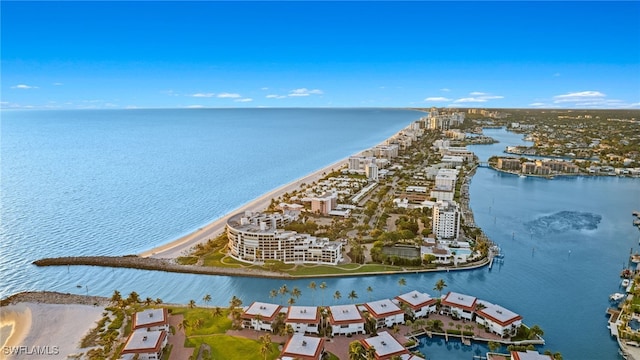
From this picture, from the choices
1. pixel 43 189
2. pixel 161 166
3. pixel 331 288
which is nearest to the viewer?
pixel 331 288

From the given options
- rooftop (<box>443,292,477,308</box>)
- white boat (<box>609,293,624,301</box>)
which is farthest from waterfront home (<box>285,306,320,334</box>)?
white boat (<box>609,293,624,301</box>)

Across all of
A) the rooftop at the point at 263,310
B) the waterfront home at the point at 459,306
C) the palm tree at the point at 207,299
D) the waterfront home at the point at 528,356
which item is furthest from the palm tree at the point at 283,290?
the waterfront home at the point at 528,356

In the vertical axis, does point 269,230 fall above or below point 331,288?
above

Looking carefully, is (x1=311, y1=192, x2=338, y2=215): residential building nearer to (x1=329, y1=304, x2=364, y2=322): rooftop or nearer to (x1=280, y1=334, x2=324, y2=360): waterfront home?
(x1=329, y1=304, x2=364, y2=322): rooftop

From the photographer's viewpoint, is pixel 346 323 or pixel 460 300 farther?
pixel 460 300

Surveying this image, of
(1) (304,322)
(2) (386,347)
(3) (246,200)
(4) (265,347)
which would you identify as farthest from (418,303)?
(3) (246,200)

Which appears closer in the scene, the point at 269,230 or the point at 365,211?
the point at 269,230

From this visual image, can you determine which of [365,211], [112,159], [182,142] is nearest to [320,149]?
[182,142]

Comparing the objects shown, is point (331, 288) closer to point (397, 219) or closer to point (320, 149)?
point (397, 219)

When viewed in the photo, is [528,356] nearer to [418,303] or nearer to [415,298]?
[418,303]
